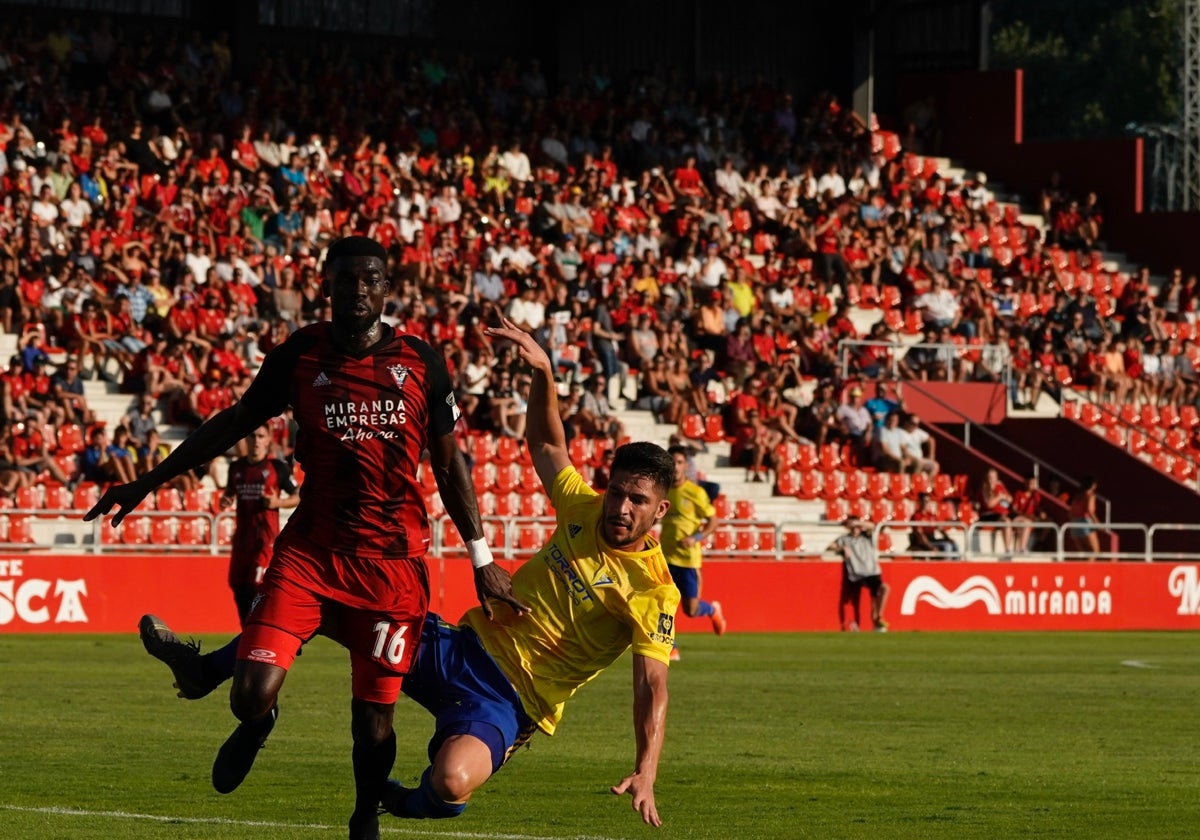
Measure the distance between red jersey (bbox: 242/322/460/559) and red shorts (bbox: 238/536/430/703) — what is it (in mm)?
69

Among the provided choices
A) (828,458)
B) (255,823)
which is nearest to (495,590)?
(255,823)

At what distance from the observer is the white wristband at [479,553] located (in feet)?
28.0

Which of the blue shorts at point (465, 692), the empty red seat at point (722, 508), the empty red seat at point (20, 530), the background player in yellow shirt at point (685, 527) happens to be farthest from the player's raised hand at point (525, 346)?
the empty red seat at point (722, 508)

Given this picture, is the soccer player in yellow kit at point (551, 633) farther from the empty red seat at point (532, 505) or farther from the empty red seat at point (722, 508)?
the empty red seat at point (722, 508)

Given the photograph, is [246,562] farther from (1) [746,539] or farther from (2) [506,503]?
(1) [746,539]

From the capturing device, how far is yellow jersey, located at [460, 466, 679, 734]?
8.23 metres

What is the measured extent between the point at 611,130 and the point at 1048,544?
11438 millimetres

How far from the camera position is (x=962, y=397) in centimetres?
3625

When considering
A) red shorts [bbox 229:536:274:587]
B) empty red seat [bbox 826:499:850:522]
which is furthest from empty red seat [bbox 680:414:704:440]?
red shorts [bbox 229:536:274:587]

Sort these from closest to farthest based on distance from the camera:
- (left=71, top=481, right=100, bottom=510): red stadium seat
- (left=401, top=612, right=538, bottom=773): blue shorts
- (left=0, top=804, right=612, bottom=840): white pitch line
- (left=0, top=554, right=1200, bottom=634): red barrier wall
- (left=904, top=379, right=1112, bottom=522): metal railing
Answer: (left=401, top=612, right=538, bottom=773): blue shorts, (left=0, top=804, right=612, bottom=840): white pitch line, (left=0, top=554, right=1200, bottom=634): red barrier wall, (left=71, top=481, right=100, bottom=510): red stadium seat, (left=904, top=379, right=1112, bottom=522): metal railing

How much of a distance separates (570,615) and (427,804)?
887 mm

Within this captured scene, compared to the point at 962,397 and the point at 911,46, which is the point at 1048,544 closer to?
the point at 962,397

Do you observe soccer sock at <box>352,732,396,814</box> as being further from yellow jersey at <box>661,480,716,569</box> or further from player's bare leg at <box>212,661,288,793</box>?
yellow jersey at <box>661,480,716,569</box>

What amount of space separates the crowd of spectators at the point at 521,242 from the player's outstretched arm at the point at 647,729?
60.6ft
